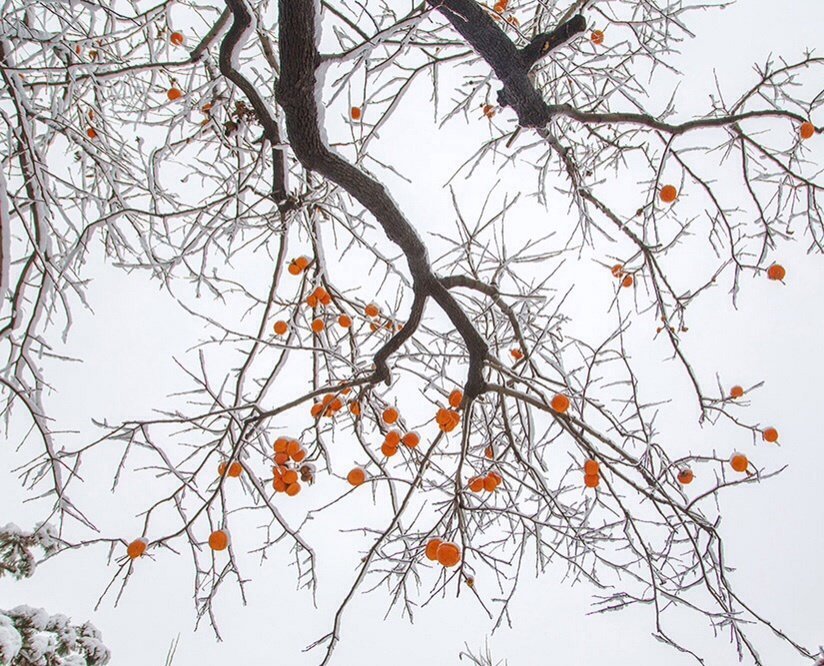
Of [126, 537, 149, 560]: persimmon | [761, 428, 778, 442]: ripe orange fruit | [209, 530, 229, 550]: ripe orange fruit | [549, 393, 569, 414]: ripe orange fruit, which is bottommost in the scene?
[126, 537, 149, 560]: persimmon

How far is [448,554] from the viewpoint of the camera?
180 cm

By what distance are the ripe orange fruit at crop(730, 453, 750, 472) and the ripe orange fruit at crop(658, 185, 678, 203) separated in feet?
3.96

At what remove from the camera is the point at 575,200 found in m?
2.95

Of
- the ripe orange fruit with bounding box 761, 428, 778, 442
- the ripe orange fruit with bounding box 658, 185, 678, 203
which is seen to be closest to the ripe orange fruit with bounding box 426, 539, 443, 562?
the ripe orange fruit with bounding box 761, 428, 778, 442

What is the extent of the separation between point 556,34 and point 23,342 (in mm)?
2696

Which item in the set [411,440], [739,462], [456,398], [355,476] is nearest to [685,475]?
[739,462]

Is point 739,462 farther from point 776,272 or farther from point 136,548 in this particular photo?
point 136,548

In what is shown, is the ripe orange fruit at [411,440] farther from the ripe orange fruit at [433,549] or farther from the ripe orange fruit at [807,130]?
the ripe orange fruit at [807,130]

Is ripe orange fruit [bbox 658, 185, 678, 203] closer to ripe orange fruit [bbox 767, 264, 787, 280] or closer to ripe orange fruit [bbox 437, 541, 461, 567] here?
ripe orange fruit [bbox 767, 264, 787, 280]

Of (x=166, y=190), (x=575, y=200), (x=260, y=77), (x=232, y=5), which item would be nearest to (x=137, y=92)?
(x=166, y=190)

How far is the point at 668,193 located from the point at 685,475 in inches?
50.1

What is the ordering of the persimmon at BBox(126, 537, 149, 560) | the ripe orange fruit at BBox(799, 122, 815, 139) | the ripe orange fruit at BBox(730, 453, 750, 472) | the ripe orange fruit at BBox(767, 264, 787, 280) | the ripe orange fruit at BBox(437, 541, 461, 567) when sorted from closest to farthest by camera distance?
the ripe orange fruit at BBox(437, 541, 461, 567) < the persimmon at BBox(126, 537, 149, 560) < the ripe orange fruit at BBox(730, 453, 750, 472) < the ripe orange fruit at BBox(799, 122, 815, 139) < the ripe orange fruit at BBox(767, 264, 787, 280)

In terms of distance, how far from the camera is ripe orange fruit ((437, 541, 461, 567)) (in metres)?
1.80

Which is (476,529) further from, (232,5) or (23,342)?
(232,5)
